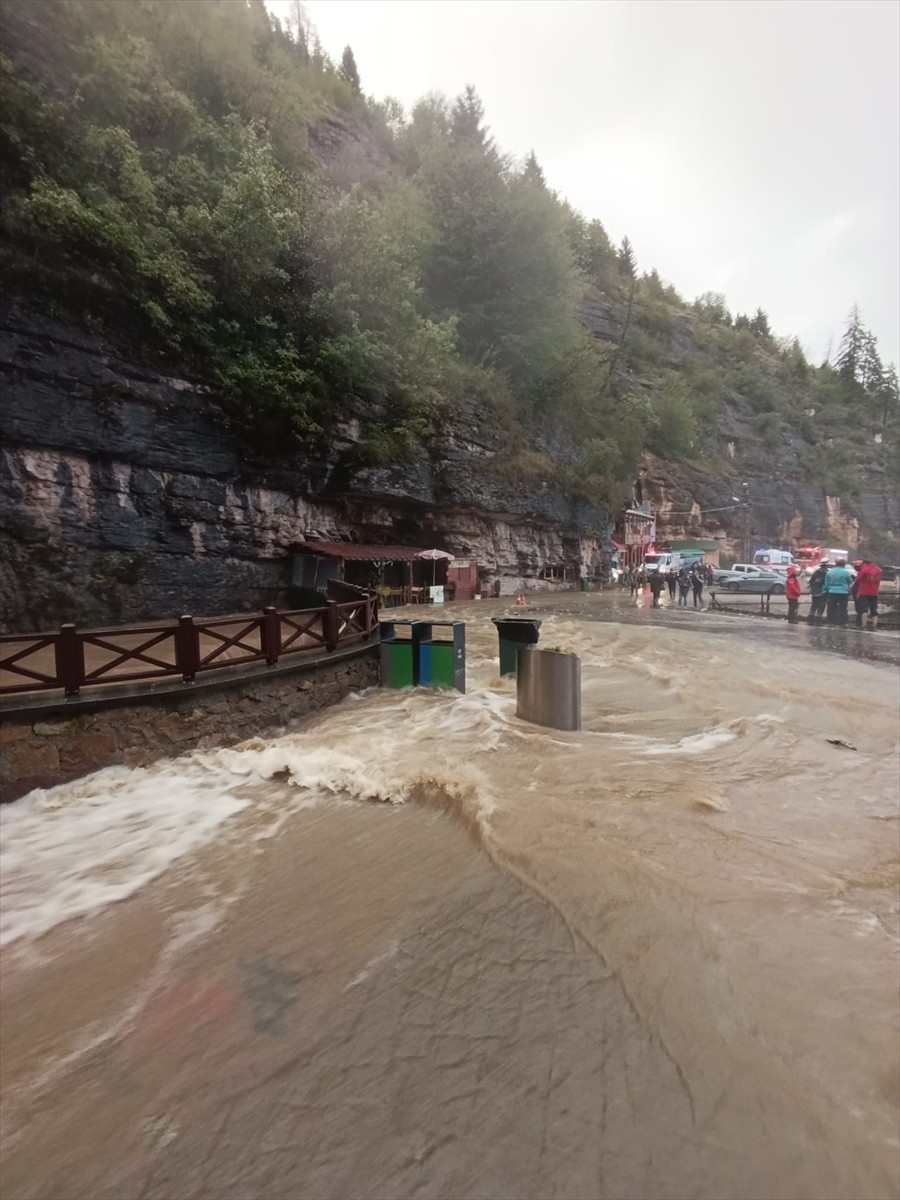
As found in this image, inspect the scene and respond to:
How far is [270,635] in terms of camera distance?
350 inches

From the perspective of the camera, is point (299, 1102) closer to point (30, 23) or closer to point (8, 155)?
point (8, 155)

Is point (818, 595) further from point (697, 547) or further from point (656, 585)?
point (697, 547)

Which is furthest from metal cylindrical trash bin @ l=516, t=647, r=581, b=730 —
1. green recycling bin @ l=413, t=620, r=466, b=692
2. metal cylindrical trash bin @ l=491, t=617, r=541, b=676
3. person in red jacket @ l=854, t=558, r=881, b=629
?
person in red jacket @ l=854, t=558, r=881, b=629

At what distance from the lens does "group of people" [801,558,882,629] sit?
57.1 feet

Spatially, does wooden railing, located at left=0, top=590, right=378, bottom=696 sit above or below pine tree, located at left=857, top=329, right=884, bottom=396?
below

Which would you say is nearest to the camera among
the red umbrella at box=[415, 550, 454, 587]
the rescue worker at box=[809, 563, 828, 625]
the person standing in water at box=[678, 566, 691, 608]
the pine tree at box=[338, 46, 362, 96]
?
the rescue worker at box=[809, 563, 828, 625]

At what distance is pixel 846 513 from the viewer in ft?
202

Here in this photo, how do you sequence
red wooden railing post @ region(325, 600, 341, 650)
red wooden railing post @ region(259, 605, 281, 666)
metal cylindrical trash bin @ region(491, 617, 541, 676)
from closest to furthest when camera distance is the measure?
red wooden railing post @ region(259, 605, 281, 666) < red wooden railing post @ region(325, 600, 341, 650) < metal cylindrical trash bin @ region(491, 617, 541, 676)

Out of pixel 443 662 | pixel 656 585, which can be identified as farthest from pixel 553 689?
pixel 656 585

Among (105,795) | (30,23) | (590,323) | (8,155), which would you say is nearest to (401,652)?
(105,795)

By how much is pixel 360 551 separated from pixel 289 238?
1193 centimetres

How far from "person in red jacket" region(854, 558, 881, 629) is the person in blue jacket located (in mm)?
401

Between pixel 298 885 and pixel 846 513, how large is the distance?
2843 inches

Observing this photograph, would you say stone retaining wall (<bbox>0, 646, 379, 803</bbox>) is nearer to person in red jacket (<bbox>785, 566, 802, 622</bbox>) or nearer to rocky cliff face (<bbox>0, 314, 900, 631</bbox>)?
rocky cliff face (<bbox>0, 314, 900, 631</bbox>)
